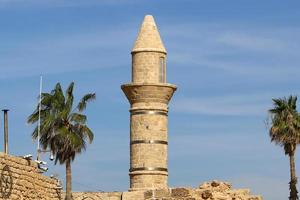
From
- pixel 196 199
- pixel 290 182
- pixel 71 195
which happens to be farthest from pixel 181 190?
pixel 290 182

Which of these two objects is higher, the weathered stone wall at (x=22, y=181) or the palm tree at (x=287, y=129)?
the palm tree at (x=287, y=129)

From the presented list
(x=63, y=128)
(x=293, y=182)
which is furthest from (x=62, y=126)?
(x=293, y=182)

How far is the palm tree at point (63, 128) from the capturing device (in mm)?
44062

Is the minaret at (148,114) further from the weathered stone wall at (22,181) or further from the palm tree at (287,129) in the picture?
the weathered stone wall at (22,181)

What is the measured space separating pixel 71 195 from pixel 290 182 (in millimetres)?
12465

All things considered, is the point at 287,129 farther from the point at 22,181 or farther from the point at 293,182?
the point at 22,181

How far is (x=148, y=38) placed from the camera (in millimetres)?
51188

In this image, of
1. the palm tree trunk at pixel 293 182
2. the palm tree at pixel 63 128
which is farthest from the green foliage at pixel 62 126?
the palm tree trunk at pixel 293 182

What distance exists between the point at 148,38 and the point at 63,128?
8.96m

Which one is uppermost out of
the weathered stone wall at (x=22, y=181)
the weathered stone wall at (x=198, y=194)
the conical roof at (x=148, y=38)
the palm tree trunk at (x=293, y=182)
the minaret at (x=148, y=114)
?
the conical roof at (x=148, y=38)

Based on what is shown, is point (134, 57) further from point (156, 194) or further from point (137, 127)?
point (156, 194)

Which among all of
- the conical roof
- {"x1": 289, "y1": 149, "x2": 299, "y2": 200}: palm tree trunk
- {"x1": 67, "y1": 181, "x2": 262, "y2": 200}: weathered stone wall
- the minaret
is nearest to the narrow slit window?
the minaret

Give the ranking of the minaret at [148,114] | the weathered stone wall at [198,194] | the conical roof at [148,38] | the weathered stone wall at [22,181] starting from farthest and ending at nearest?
the conical roof at [148,38] < the minaret at [148,114] < the weathered stone wall at [198,194] < the weathered stone wall at [22,181]

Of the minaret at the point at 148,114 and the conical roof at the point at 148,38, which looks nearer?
the minaret at the point at 148,114
